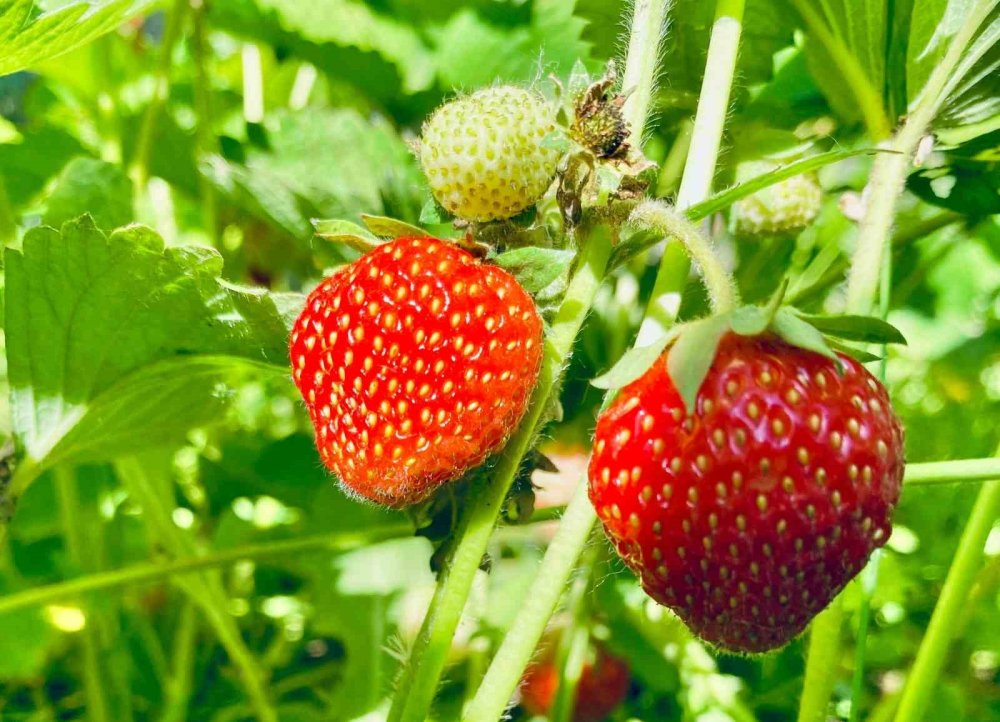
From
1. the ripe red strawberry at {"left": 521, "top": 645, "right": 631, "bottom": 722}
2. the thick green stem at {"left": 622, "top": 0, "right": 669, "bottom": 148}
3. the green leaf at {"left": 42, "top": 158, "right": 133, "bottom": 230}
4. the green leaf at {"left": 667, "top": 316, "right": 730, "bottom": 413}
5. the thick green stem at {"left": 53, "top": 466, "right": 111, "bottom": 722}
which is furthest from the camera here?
the ripe red strawberry at {"left": 521, "top": 645, "right": 631, "bottom": 722}

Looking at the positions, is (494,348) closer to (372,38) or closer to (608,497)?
(608,497)

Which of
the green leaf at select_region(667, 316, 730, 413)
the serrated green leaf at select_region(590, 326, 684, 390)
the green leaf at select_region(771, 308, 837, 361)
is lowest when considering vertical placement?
the green leaf at select_region(771, 308, 837, 361)

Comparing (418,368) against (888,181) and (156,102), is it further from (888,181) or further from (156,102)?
(156,102)

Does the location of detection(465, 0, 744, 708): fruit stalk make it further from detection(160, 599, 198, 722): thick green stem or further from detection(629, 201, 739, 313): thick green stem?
detection(160, 599, 198, 722): thick green stem

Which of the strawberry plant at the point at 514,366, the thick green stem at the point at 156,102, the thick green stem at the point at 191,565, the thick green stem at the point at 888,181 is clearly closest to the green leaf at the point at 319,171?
the strawberry plant at the point at 514,366

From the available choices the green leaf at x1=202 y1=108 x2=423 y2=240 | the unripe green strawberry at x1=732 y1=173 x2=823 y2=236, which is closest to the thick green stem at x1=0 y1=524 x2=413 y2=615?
the green leaf at x1=202 y1=108 x2=423 y2=240

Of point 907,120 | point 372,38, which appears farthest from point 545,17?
point 907,120
